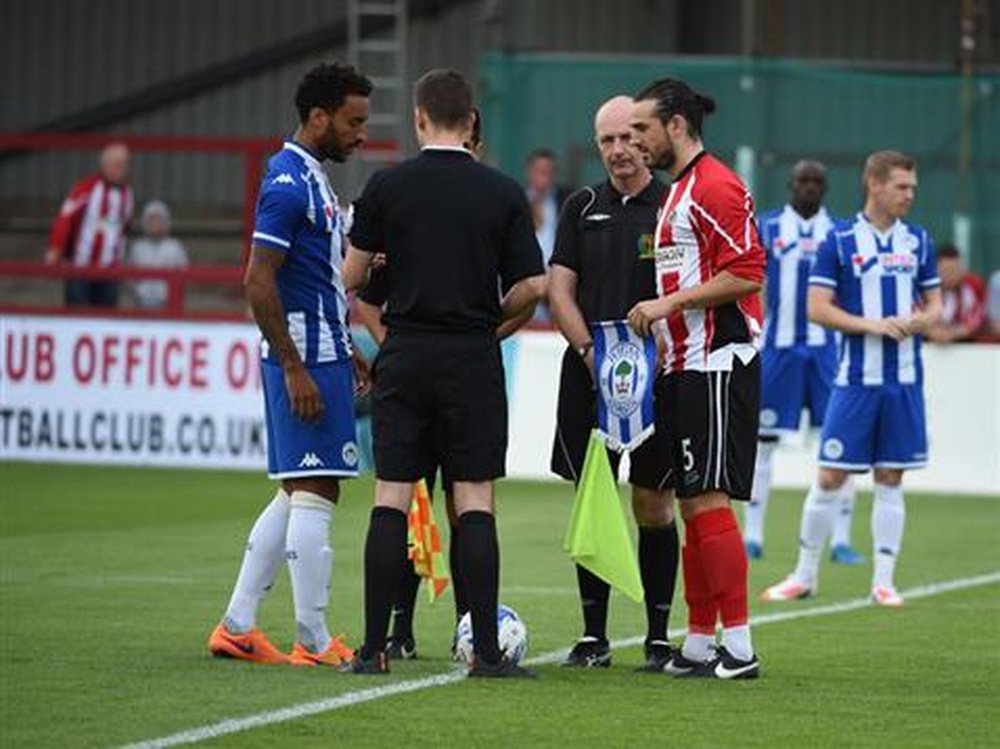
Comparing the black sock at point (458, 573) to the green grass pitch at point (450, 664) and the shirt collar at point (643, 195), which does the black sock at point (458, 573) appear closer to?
the green grass pitch at point (450, 664)

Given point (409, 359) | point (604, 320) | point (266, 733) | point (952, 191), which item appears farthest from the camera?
point (952, 191)

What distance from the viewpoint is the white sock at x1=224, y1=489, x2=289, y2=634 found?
10.8m

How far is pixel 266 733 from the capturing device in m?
8.78

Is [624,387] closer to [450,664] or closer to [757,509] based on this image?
[450,664]

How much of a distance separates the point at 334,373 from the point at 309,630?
95cm

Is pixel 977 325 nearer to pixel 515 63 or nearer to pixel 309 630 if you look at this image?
pixel 515 63

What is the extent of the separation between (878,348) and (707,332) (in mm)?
4180

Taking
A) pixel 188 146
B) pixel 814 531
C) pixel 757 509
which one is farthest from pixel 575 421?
pixel 188 146

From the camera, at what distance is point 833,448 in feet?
47.5

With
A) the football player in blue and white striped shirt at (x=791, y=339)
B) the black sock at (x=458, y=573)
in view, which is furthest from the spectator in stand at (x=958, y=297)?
the black sock at (x=458, y=573)

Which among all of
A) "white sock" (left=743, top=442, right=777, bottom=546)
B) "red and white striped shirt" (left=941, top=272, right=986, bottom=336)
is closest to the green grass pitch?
"white sock" (left=743, top=442, right=777, bottom=546)

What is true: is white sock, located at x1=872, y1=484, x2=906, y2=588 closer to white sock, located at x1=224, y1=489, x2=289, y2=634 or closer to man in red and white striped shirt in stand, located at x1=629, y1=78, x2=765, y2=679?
man in red and white striped shirt in stand, located at x1=629, y1=78, x2=765, y2=679

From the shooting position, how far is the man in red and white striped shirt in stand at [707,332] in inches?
406

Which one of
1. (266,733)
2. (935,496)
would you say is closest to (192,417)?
(935,496)
